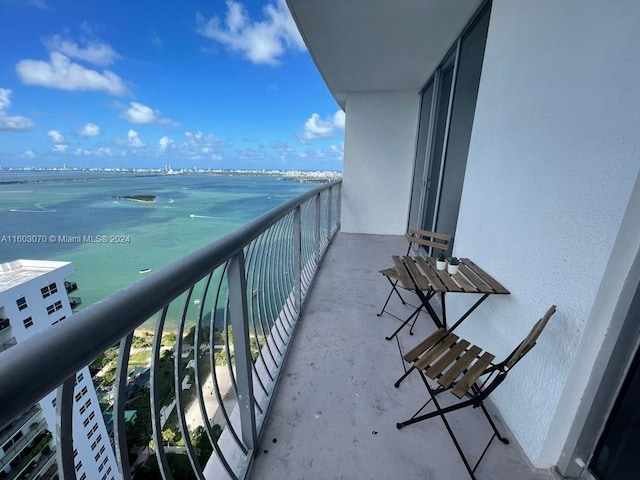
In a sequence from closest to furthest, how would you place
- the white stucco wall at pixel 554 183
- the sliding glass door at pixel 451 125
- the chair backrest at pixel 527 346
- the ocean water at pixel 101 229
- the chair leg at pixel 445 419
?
the white stucco wall at pixel 554 183, the chair backrest at pixel 527 346, the chair leg at pixel 445 419, the sliding glass door at pixel 451 125, the ocean water at pixel 101 229

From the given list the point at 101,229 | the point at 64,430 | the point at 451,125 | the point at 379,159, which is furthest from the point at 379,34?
the point at 101,229

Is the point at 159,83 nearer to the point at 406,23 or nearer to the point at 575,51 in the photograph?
the point at 406,23

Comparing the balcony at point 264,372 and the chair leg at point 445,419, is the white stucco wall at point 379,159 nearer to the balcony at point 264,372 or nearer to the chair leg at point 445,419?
the balcony at point 264,372

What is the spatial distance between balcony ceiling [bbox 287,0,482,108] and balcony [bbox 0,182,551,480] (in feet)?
6.87

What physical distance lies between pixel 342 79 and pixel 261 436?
484cm

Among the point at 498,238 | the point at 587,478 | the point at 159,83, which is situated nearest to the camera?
the point at 587,478

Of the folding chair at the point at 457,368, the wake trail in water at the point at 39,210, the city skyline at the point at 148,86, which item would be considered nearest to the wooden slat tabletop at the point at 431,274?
the folding chair at the point at 457,368

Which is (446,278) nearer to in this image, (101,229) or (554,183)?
(554,183)

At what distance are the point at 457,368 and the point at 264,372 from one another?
1.16 meters

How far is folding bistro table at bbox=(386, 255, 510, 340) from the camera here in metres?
1.62

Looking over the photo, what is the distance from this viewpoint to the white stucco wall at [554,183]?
0.98m

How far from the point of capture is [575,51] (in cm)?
118

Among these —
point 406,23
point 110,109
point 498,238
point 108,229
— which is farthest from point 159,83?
point 498,238

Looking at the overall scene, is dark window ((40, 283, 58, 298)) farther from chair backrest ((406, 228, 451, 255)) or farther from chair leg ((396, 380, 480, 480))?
chair backrest ((406, 228, 451, 255))
